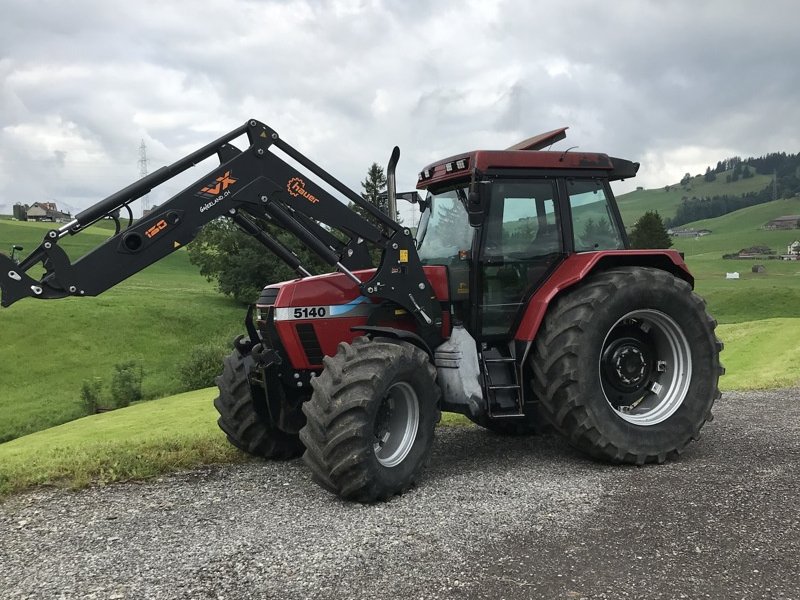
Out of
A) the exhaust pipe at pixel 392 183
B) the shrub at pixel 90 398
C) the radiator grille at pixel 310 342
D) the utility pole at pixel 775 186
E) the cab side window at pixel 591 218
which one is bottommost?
the shrub at pixel 90 398

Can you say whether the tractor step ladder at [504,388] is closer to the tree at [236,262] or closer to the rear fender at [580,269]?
the rear fender at [580,269]

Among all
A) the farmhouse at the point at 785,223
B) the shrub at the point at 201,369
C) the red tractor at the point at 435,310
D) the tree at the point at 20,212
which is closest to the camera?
the red tractor at the point at 435,310

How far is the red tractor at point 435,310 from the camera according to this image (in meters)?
5.08

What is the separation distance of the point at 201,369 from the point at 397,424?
35448 mm

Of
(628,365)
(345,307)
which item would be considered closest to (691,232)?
(628,365)

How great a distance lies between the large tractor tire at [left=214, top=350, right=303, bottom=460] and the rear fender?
2479mm

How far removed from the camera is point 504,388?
600 cm

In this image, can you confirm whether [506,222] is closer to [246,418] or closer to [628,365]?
[628,365]

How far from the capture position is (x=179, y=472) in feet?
19.7

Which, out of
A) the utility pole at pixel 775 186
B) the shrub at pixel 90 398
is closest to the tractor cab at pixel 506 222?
the shrub at pixel 90 398

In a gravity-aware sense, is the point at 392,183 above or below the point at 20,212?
below

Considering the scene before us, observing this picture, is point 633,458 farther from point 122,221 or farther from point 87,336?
point 87,336

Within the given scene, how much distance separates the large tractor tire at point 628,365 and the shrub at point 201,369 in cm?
3423

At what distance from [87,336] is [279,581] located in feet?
152
